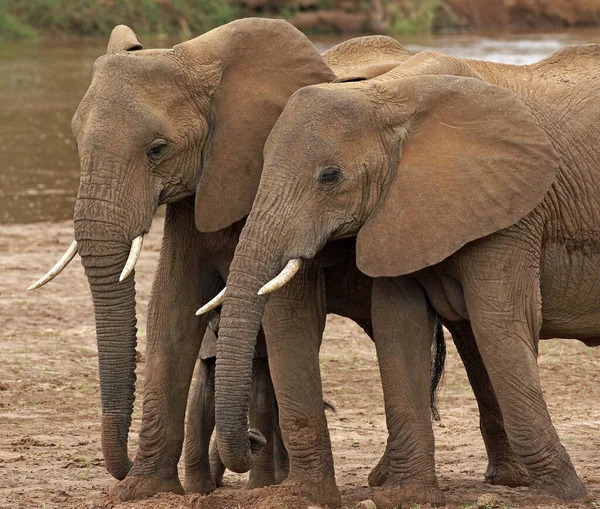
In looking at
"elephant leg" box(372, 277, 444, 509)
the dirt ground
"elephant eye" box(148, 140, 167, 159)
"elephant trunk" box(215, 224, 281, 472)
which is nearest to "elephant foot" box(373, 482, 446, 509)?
"elephant leg" box(372, 277, 444, 509)

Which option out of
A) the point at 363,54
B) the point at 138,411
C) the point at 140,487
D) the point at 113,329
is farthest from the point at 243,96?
the point at 138,411

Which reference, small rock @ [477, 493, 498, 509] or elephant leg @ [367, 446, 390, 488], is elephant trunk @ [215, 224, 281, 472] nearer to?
small rock @ [477, 493, 498, 509]

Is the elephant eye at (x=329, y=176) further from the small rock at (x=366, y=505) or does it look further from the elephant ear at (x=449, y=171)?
the small rock at (x=366, y=505)

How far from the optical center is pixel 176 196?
5.89 m

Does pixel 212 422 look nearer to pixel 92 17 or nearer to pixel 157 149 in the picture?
pixel 157 149

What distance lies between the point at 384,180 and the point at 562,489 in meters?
1.41

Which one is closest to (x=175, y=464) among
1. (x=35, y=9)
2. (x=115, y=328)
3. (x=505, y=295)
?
(x=115, y=328)

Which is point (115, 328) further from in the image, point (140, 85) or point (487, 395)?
point (487, 395)

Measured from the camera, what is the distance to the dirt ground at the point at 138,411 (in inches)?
249

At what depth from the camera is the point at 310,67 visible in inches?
238

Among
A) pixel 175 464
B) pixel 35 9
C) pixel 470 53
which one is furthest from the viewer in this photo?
pixel 35 9

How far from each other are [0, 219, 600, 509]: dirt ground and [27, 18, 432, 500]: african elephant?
440mm

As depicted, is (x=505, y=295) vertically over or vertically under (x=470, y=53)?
under

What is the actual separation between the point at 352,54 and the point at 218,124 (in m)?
0.99
